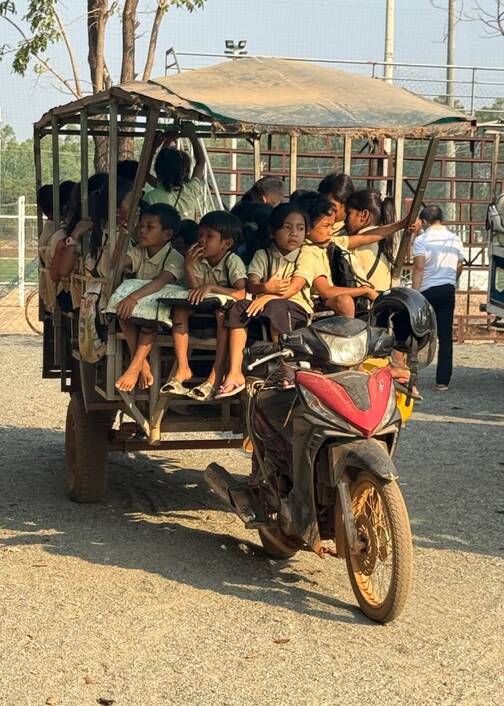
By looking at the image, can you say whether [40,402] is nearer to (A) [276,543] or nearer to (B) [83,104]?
(B) [83,104]

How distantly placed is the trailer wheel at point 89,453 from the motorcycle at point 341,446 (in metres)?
1.56

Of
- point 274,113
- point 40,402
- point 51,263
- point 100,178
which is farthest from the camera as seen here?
point 40,402

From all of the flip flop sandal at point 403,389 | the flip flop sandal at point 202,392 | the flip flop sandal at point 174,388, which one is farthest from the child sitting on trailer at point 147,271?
the flip flop sandal at point 403,389

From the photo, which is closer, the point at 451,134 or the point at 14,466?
the point at 451,134

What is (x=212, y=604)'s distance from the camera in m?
5.32

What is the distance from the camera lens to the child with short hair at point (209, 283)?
613 centimetres

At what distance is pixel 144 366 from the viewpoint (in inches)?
243

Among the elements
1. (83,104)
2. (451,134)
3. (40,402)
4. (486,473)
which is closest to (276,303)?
(451,134)

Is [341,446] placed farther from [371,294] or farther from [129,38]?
[129,38]

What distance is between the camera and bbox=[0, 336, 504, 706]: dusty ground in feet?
14.3

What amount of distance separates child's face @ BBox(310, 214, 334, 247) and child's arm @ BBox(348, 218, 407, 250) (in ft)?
1.20

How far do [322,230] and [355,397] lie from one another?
64.0 inches

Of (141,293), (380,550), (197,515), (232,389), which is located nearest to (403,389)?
(380,550)

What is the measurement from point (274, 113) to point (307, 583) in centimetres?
219
